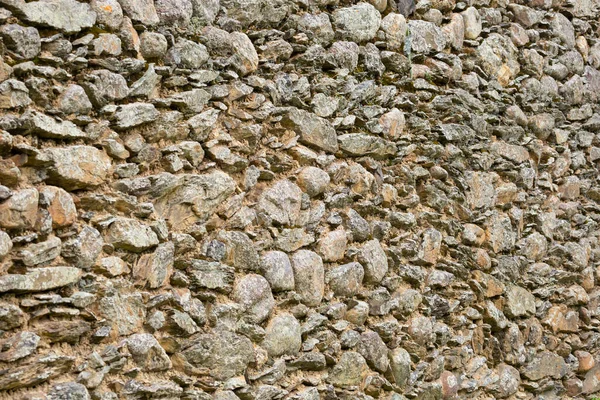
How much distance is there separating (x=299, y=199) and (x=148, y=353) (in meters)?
1.11

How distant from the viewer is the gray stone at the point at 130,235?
3027 millimetres

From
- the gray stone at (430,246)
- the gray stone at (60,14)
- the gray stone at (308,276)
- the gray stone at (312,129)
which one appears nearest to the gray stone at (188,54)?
the gray stone at (60,14)

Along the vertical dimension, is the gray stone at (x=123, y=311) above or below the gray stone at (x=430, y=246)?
above

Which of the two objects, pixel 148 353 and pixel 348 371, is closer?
pixel 148 353

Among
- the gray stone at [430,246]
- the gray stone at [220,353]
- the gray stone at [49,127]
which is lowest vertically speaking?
the gray stone at [430,246]

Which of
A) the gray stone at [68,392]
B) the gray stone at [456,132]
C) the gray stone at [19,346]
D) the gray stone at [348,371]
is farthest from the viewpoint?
the gray stone at [456,132]

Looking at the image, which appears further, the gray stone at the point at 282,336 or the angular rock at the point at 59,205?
the gray stone at the point at 282,336

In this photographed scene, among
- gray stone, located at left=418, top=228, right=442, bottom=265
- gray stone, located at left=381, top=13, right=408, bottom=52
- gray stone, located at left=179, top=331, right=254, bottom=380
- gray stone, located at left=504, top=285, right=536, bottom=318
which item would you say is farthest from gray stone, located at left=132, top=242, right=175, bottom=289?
gray stone, located at left=504, top=285, right=536, bottom=318

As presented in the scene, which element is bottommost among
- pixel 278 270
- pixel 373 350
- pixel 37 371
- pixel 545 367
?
pixel 545 367

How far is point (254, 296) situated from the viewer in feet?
11.6

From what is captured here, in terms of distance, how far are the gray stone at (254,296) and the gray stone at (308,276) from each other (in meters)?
0.21

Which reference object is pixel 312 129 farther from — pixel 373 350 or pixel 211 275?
pixel 373 350

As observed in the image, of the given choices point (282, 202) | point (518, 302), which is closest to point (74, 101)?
point (282, 202)

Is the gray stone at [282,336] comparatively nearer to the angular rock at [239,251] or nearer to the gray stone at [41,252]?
the angular rock at [239,251]
